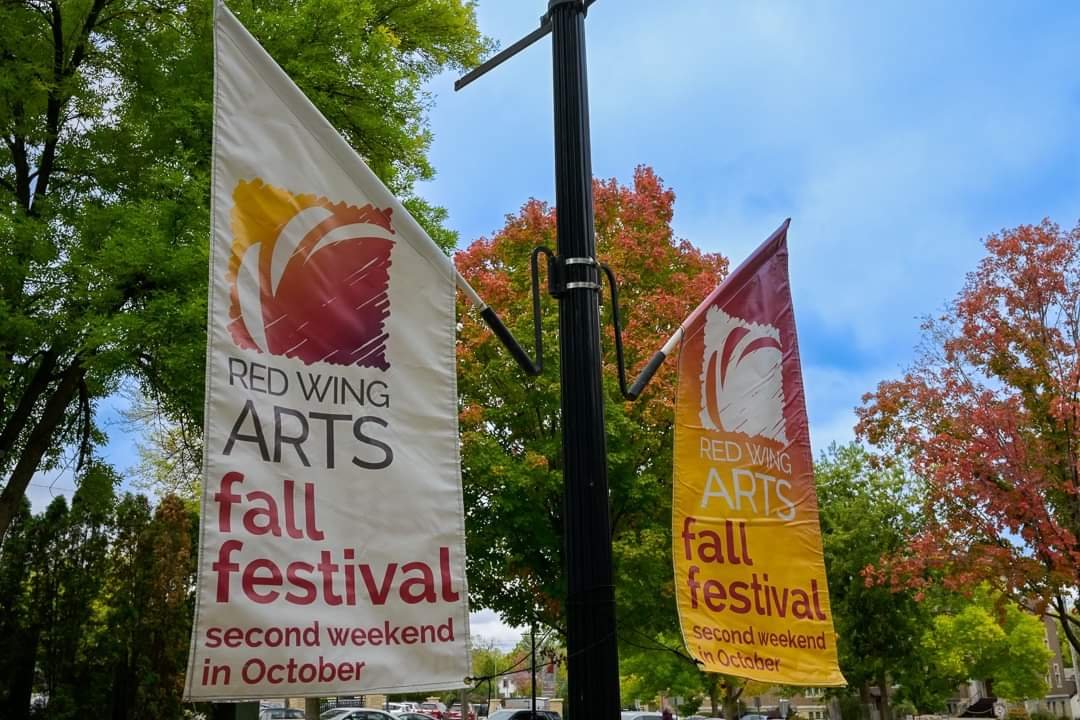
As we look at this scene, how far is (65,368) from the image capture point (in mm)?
14727

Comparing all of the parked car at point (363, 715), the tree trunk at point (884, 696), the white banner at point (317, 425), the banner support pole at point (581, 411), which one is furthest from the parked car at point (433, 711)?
the banner support pole at point (581, 411)

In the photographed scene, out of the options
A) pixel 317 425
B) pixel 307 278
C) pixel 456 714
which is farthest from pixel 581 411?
pixel 456 714

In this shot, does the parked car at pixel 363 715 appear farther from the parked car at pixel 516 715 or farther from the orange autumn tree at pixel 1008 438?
the orange autumn tree at pixel 1008 438

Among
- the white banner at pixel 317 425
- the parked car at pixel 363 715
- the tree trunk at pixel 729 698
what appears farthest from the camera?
the tree trunk at pixel 729 698

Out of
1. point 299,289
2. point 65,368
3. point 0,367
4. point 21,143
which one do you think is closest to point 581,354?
point 299,289

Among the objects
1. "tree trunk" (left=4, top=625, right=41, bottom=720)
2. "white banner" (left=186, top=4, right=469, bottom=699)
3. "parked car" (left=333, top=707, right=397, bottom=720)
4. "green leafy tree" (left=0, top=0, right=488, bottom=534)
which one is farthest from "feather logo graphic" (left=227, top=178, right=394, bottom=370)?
"parked car" (left=333, top=707, right=397, bottom=720)

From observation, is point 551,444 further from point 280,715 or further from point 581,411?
point 280,715

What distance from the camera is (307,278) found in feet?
12.4

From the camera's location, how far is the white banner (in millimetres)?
3295

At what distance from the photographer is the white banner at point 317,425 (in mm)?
3295

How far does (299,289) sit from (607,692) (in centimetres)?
186

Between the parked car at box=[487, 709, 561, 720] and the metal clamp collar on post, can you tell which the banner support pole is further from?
the parked car at box=[487, 709, 561, 720]

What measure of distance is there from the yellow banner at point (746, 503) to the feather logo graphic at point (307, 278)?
1587mm

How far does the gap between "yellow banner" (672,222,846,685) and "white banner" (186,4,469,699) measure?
3.98 ft
